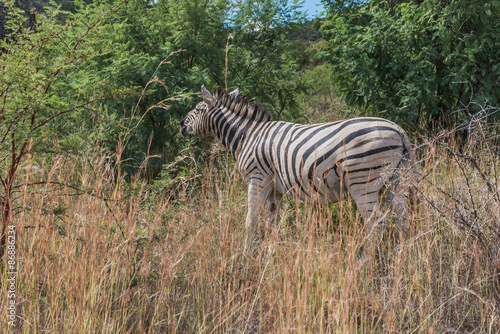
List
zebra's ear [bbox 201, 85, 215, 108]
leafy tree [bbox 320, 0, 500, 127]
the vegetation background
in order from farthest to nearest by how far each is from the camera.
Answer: leafy tree [bbox 320, 0, 500, 127]
zebra's ear [bbox 201, 85, 215, 108]
the vegetation background

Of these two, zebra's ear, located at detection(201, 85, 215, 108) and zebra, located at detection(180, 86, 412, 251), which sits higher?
zebra's ear, located at detection(201, 85, 215, 108)

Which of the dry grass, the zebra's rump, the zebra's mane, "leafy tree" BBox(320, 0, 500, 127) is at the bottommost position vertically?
the dry grass

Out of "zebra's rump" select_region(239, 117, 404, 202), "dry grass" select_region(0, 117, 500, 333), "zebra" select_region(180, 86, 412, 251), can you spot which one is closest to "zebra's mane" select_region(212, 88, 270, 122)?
"zebra" select_region(180, 86, 412, 251)

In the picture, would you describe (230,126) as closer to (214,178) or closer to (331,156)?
(331,156)

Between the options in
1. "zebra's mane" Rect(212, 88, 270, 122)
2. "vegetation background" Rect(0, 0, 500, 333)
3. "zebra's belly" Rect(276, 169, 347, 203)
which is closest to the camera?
"vegetation background" Rect(0, 0, 500, 333)

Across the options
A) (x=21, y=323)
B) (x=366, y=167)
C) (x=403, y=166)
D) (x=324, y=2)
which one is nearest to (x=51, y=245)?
(x=21, y=323)

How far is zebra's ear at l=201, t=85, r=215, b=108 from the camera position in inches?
180

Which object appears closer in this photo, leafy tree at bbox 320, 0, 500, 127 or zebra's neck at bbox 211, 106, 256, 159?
zebra's neck at bbox 211, 106, 256, 159

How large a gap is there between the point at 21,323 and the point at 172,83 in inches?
156

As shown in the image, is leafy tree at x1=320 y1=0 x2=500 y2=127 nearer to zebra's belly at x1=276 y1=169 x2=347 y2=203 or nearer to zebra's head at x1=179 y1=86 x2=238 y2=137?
zebra's head at x1=179 y1=86 x2=238 y2=137

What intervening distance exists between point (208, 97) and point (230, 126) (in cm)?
39

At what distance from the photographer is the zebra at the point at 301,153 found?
11.0 feet

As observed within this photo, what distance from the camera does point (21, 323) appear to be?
104 inches

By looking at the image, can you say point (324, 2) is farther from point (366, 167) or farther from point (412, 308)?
point (412, 308)
